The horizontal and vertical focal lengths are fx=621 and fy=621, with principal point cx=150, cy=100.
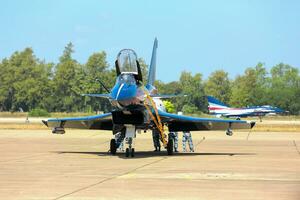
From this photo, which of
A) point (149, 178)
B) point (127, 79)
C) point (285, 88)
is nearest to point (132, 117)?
point (127, 79)

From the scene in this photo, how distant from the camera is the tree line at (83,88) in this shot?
11216 cm

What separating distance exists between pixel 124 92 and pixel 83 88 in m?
90.1

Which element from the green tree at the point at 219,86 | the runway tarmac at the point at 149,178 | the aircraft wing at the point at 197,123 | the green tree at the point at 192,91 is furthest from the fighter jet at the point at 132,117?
the green tree at the point at 219,86

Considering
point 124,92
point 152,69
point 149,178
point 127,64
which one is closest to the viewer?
point 149,178

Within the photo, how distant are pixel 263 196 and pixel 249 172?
458cm

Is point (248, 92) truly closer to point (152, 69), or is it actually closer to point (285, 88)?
point (285, 88)

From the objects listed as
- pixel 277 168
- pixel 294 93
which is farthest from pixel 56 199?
pixel 294 93

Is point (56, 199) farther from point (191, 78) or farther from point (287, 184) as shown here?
point (191, 78)

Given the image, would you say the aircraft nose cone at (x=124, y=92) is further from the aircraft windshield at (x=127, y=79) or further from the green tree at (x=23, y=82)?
the green tree at (x=23, y=82)

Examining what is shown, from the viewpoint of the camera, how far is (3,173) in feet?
49.0

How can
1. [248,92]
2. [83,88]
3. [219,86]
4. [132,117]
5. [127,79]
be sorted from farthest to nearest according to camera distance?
[219,86], [248,92], [83,88], [132,117], [127,79]

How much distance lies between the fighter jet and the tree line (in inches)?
3142

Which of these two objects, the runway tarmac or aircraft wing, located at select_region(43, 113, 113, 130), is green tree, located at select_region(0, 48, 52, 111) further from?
the runway tarmac

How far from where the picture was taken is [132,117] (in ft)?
67.3
